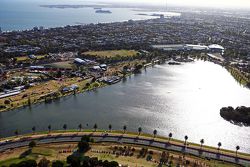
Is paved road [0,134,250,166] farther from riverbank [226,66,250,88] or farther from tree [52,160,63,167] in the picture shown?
riverbank [226,66,250,88]

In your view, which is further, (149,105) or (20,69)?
(20,69)

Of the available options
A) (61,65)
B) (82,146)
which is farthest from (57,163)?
(61,65)

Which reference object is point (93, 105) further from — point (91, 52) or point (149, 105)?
point (91, 52)

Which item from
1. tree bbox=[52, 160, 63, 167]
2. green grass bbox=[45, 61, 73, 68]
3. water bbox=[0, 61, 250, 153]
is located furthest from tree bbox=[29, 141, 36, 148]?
green grass bbox=[45, 61, 73, 68]

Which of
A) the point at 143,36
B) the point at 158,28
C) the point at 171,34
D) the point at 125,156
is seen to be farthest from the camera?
the point at 158,28

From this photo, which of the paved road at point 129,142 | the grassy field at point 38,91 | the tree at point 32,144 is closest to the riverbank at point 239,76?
the grassy field at point 38,91

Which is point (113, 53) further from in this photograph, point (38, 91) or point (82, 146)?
point (82, 146)

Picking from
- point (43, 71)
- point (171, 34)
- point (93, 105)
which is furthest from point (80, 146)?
point (171, 34)
